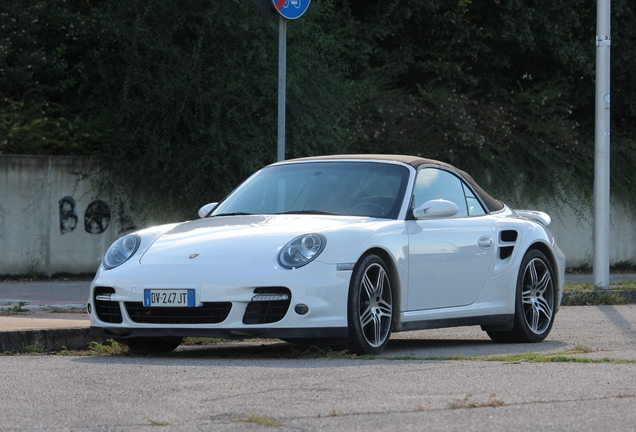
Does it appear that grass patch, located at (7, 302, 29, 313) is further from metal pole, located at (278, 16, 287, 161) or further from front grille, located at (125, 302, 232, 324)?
front grille, located at (125, 302, 232, 324)

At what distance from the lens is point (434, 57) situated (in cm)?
2402

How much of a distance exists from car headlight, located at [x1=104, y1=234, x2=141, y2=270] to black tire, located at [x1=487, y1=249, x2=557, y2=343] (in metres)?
3.11

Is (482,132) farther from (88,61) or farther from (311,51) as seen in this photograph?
(88,61)

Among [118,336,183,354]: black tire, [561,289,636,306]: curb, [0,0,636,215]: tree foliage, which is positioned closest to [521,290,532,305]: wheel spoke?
[118,336,183,354]: black tire

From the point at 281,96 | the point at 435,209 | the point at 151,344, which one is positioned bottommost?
the point at 151,344

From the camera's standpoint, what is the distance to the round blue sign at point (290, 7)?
11.8 m

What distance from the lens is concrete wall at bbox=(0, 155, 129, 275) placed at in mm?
17969

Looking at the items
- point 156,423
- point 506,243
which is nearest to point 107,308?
point 156,423

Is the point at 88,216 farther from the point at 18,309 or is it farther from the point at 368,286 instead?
the point at 368,286

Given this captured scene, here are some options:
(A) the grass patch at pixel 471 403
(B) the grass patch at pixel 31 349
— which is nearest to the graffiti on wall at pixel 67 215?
(B) the grass patch at pixel 31 349

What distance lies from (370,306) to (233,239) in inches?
40.1

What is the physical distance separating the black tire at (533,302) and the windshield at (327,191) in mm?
1430

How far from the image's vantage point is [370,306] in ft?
25.9

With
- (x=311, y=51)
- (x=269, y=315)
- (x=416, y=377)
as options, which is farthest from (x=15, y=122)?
(x=416, y=377)
